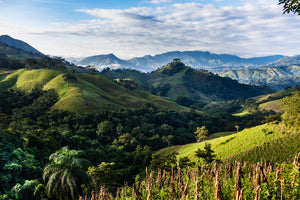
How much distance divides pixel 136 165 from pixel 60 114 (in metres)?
54.5

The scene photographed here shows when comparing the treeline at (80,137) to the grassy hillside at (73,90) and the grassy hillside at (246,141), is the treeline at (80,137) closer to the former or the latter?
the grassy hillside at (73,90)

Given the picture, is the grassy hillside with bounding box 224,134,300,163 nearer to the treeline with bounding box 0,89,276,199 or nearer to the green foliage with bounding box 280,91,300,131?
the green foliage with bounding box 280,91,300,131

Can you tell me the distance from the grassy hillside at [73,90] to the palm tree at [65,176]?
285 ft

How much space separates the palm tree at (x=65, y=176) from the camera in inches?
830

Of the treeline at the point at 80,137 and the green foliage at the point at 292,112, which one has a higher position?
the green foliage at the point at 292,112

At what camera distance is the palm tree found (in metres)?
21.1

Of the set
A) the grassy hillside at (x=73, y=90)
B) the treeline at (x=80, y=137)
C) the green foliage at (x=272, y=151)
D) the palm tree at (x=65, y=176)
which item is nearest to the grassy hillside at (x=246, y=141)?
the green foliage at (x=272, y=151)

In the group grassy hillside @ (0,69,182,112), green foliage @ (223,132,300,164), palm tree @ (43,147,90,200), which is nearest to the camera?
palm tree @ (43,147,90,200)

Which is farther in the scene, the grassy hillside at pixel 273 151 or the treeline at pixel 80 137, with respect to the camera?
the grassy hillside at pixel 273 151

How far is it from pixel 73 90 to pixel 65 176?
115 metres

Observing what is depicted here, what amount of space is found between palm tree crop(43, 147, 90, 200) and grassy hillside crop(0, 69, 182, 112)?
86.8 meters

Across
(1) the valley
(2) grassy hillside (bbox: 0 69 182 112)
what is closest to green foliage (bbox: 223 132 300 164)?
(1) the valley

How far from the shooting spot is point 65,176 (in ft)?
70.3

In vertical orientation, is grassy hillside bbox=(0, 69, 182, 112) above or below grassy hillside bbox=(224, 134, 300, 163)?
above
